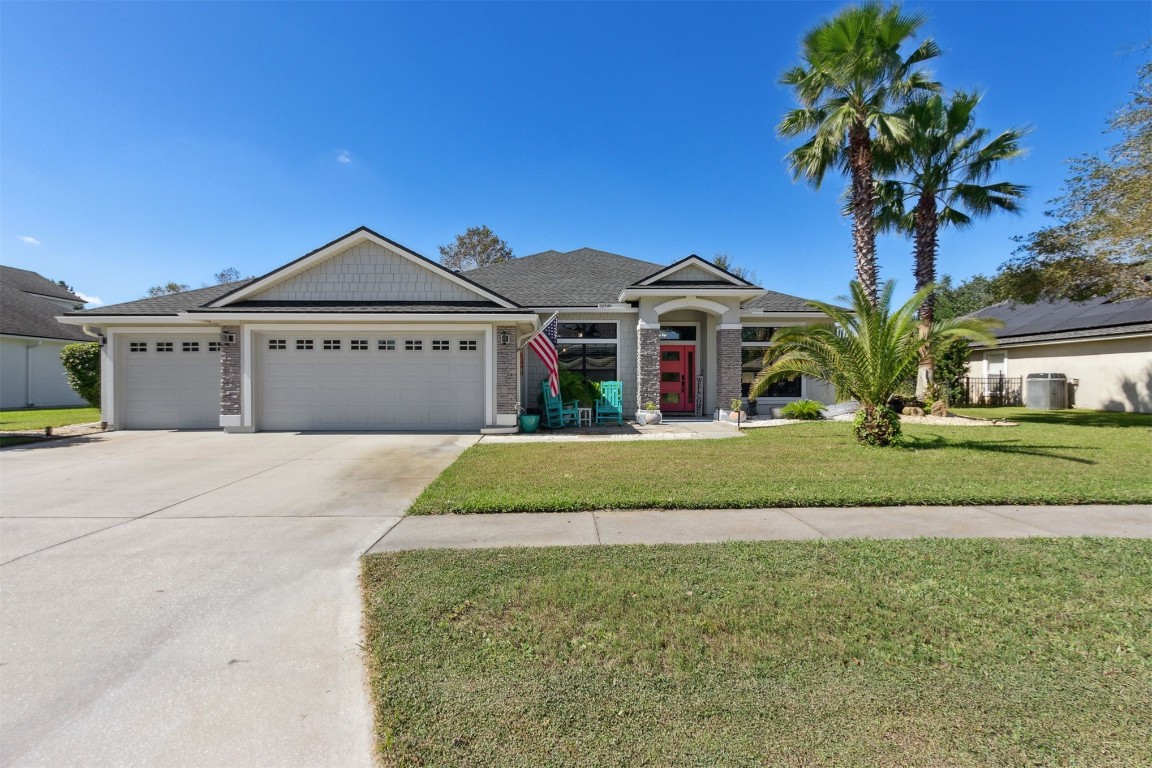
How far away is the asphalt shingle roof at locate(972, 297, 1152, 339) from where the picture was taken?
1752cm

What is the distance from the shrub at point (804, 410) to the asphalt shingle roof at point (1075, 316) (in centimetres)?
686

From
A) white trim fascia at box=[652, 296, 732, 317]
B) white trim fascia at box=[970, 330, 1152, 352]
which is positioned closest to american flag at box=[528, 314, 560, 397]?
white trim fascia at box=[652, 296, 732, 317]

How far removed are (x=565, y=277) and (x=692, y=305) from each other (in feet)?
17.7

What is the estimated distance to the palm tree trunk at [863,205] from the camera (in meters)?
14.0

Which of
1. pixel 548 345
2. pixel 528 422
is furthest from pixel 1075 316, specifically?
pixel 528 422

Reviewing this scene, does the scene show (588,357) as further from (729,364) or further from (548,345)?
(729,364)

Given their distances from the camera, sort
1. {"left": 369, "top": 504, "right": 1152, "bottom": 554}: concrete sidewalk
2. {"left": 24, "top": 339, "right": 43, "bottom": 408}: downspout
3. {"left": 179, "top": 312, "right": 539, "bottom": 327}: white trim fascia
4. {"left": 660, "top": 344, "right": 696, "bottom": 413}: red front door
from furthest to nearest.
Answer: {"left": 24, "top": 339, "right": 43, "bottom": 408}: downspout → {"left": 660, "top": 344, "right": 696, "bottom": 413}: red front door → {"left": 179, "top": 312, "right": 539, "bottom": 327}: white trim fascia → {"left": 369, "top": 504, "right": 1152, "bottom": 554}: concrete sidewalk

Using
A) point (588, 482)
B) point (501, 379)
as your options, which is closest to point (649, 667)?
point (588, 482)

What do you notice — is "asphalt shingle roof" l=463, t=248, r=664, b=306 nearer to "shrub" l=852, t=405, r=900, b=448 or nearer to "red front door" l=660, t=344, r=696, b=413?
"red front door" l=660, t=344, r=696, b=413

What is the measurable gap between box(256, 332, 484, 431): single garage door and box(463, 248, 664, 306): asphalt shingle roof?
12.5ft

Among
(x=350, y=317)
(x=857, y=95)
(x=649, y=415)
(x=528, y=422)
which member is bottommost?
(x=528, y=422)

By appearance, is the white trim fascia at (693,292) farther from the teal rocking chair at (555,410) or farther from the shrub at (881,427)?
the shrub at (881,427)

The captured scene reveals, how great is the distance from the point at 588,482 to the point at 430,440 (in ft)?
19.2

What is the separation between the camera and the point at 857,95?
13.7 metres
